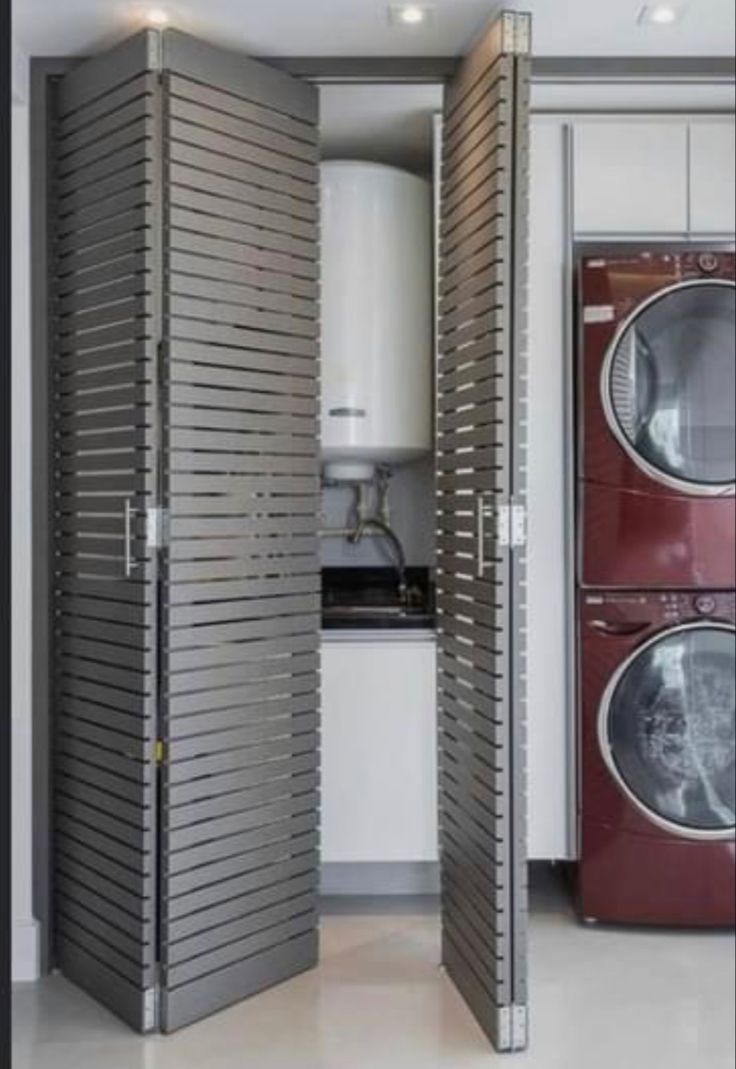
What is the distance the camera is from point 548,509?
10.6ft

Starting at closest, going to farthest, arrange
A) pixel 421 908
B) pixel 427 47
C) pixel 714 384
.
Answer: pixel 427 47
pixel 714 384
pixel 421 908

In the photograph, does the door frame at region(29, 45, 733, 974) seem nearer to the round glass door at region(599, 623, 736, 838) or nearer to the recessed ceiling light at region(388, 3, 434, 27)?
the recessed ceiling light at region(388, 3, 434, 27)

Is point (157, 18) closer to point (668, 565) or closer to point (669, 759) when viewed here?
point (668, 565)

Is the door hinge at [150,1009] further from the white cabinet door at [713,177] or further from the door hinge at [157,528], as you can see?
the white cabinet door at [713,177]

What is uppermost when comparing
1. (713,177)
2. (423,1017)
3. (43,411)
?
(713,177)

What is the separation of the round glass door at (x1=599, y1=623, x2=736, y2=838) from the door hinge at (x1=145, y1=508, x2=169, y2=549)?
1.46 metres

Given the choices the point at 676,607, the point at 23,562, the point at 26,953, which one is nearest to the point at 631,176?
the point at 676,607

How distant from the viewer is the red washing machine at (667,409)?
3.06 meters

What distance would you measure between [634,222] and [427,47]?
0.86m

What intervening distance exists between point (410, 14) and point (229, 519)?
1.38 m

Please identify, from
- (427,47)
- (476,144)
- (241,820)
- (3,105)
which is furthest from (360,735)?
(3,105)

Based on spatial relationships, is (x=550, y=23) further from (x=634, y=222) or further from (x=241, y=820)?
(x=241, y=820)

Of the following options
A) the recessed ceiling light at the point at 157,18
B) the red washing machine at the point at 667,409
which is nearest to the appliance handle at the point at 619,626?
the red washing machine at the point at 667,409

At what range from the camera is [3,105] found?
46 cm
